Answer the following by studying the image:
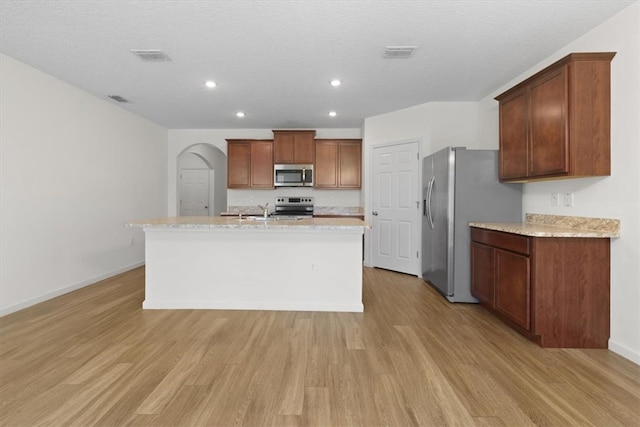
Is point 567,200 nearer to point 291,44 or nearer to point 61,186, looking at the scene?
point 291,44

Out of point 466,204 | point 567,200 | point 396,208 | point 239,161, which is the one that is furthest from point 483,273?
point 239,161

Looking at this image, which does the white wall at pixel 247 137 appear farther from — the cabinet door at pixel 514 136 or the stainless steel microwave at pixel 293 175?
the cabinet door at pixel 514 136

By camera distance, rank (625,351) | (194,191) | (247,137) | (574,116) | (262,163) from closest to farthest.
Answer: (625,351) < (574,116) < (262,163) < (247,137) < (194,191)

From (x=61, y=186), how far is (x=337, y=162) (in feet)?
Result: 13.5

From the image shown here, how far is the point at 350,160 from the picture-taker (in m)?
5.88

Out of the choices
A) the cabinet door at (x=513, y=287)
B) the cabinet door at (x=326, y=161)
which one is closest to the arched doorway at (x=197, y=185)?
the cabinet door at (x=326, y=161)

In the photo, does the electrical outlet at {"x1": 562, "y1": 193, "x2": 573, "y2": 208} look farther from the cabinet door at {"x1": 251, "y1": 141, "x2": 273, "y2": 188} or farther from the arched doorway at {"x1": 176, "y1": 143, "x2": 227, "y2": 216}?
the arched doorway at {"x1": 176, "y1": 143, "x2": 227, "y2": 216}

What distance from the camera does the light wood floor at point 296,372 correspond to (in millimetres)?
1678

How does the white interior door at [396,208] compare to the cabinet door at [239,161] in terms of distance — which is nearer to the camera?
the white interior door at [396,208]

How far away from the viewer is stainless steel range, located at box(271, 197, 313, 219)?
20.0ft

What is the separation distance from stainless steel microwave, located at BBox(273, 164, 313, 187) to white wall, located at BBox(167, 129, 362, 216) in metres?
0.38

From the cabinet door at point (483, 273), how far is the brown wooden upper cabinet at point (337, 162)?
2.86m

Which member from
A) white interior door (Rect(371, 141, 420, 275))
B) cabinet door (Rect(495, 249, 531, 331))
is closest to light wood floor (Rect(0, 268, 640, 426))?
cabinet door (Rect(495, 249, 531, 331))

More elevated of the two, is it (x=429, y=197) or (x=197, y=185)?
(x=197, y=185)
